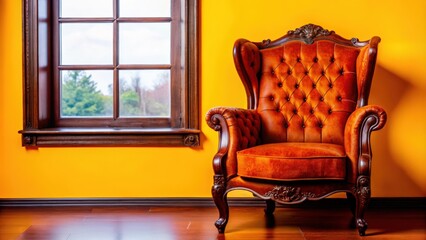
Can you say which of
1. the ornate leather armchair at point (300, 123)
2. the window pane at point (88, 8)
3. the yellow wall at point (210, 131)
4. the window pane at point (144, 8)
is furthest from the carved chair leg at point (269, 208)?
the window pane at point (88, 8)

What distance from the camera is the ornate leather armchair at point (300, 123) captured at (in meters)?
2.39

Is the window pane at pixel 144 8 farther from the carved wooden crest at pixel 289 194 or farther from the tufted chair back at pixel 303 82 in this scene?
the carved wooden crest at pixel 289 194

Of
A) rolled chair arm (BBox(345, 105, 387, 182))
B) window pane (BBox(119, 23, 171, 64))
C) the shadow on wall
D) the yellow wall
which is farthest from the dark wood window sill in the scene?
the shadow on wall

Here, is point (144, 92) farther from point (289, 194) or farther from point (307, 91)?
point (289, 194)

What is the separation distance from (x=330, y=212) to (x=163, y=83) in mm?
1389

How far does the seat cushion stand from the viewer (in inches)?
92.7

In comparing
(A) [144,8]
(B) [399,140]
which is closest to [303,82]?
(B) [399,140]

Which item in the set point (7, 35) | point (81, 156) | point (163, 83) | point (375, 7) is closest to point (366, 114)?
point (375, 7)

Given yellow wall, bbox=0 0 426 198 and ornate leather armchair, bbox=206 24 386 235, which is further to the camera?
yellow wall, bbox=0 0 426 198

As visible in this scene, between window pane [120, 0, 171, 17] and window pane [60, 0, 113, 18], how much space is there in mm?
104

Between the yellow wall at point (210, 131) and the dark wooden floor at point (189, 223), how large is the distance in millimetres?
159

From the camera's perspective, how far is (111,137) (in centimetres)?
318

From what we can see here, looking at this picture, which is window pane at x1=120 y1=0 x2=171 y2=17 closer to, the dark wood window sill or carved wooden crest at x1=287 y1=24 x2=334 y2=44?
the dark wood window sill

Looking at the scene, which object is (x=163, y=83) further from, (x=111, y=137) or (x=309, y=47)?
(x=309, y=47)
